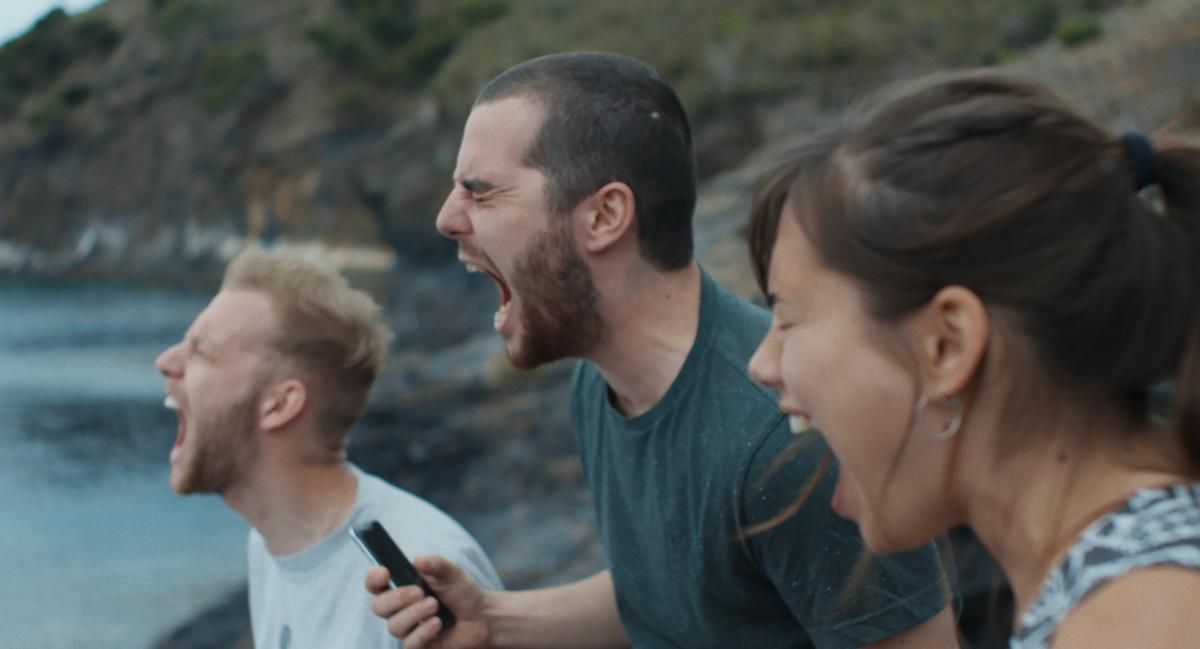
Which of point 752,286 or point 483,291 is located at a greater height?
point 752,286

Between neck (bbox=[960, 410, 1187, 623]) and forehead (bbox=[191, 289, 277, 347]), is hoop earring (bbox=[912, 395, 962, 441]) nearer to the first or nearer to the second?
neck (bbox=[960, 410, 1187, 623])

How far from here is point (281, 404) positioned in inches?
121

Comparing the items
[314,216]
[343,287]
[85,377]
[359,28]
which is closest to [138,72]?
[359,28]

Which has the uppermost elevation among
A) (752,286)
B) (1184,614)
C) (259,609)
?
(1184,614)

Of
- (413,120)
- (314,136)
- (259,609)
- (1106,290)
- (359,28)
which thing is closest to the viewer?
(1106,290)

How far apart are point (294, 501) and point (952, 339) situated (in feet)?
6.48

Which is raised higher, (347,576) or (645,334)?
(645,334)

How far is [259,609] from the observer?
10.2 feet

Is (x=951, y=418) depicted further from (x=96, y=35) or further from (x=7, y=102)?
(x=96, y=35)

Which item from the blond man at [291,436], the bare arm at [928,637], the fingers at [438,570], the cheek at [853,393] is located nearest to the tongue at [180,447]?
the blond man at [291,436]

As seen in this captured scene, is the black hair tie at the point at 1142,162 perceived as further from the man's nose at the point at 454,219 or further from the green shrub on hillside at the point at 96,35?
the green shrub on hillside at the point at 96,35

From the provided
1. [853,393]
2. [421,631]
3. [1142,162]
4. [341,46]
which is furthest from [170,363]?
[341,46]

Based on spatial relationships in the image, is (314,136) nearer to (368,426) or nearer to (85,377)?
(85,377)

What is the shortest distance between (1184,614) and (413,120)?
1308 inches
